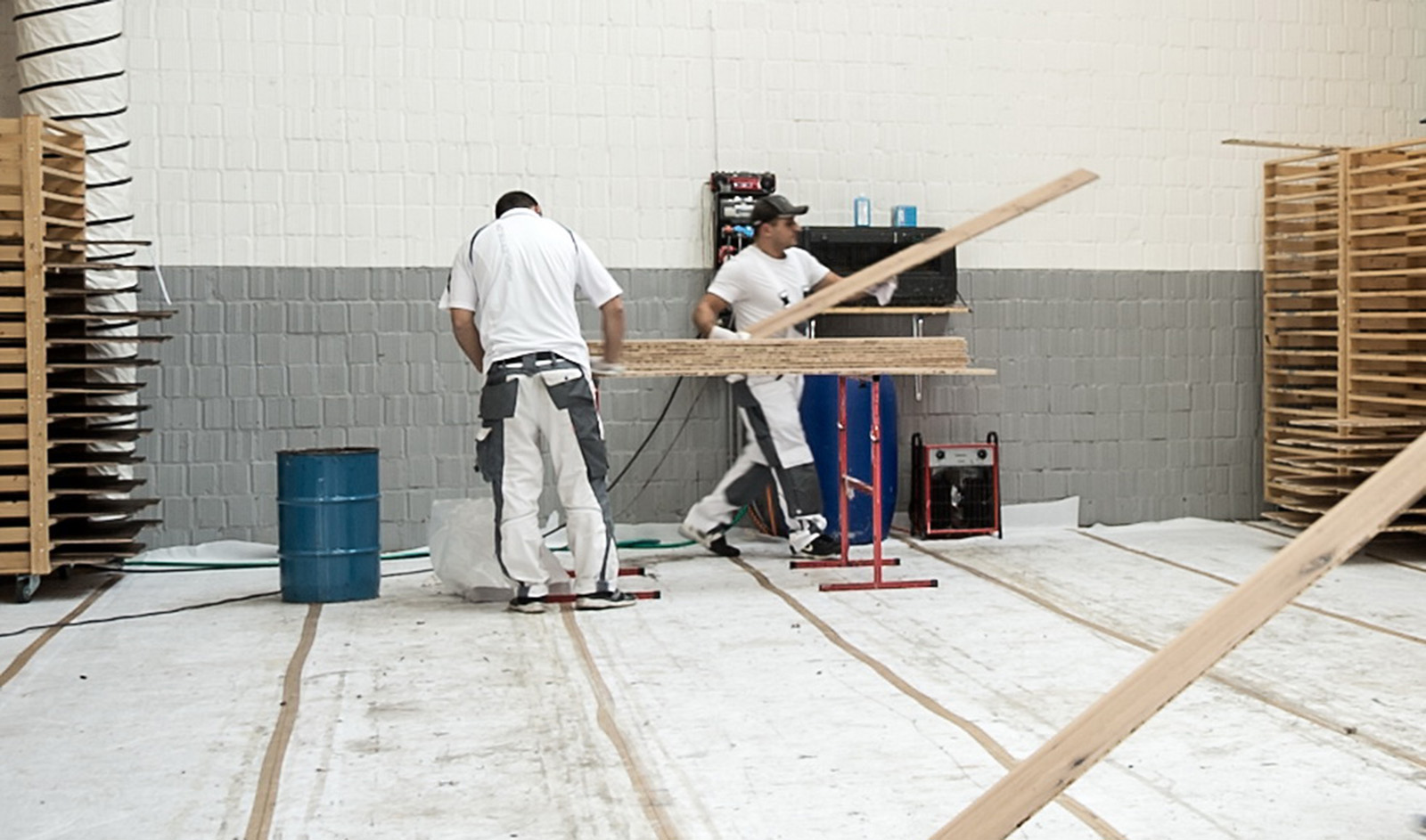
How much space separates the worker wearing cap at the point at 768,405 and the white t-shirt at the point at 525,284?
126cm

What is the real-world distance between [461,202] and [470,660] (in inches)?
142

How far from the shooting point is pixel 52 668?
5582 mm

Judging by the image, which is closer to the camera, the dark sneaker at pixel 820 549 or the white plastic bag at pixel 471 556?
the white plastic bag at pixel 471 556

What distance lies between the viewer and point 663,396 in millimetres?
8883

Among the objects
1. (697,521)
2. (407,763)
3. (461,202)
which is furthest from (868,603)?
(461,202)

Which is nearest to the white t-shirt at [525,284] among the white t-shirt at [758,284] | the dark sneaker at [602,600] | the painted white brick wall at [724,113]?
the dark sneaker at [602,600]

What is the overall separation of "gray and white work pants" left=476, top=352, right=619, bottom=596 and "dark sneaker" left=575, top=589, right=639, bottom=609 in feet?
0.49

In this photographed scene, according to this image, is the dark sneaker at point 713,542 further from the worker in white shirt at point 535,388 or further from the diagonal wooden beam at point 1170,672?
the diagonal wooden beam at point 1170,672

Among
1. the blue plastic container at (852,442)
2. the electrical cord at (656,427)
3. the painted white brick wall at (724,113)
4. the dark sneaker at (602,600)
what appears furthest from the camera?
the electrical cord at (656,427)

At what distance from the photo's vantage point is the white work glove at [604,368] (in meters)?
6.66

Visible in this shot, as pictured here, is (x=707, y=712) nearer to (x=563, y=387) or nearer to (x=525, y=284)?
(x=563, y=387)

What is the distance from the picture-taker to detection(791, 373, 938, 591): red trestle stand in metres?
6.98

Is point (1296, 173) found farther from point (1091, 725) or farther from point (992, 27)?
point (1091, 725)

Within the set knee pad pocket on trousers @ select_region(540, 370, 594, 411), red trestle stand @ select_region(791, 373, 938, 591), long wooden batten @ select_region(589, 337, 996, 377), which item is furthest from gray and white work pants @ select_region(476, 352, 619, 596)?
red trestle stand @ select_region(791, 373, 938, 591)
